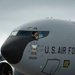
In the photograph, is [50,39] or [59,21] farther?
[59,21]

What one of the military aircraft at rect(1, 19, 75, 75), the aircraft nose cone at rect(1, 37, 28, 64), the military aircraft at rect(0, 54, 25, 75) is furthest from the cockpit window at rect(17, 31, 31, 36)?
the military aircraft at rect(0, 54, 25, 75)

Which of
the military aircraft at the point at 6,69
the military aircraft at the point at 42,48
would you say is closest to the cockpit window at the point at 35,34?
the military aircraft at the point at 42,48

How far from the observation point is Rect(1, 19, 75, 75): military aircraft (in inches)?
831

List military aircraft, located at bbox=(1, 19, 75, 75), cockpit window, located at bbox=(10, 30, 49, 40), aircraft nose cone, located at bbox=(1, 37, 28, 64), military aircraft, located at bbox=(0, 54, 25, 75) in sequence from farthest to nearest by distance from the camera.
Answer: military aircraft, located at bbox=(0, 54, 25, 75) → cockpit window, located at bbox=(10, 30, 49, 40) → military aircraft, located at bbox=(1, 19, 75, 75) → aircraft nose cone, located at bbox=(1, 37, 28, 64)

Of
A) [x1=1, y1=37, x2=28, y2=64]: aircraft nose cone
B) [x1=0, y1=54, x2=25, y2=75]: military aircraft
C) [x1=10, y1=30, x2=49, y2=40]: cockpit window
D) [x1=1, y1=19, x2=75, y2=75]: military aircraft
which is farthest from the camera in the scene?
[x1=0, y1=54, x2=25, y2=75]: military aircraft

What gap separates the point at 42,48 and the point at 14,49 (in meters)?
1.82

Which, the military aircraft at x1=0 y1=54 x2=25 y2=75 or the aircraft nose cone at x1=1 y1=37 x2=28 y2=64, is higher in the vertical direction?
the aircraft nose cone at x1=1 y1=37 x2=28 y2=64

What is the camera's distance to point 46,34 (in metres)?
21.8

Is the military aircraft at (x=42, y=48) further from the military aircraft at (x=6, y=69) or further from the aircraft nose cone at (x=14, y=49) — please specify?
the military aircraft at (x=6, y=69)

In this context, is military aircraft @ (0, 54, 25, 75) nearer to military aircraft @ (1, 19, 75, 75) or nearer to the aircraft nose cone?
military aircraft @ (1, 19, 75, 75)

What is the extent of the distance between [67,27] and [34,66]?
3.66 m

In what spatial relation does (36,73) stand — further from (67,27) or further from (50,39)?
(67,27)

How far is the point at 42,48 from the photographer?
846 inches

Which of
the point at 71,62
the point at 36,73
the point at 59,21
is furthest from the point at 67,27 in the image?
the point at 36,73
